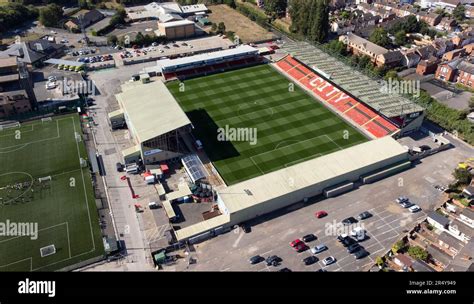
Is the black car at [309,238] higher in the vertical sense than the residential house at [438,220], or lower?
lower

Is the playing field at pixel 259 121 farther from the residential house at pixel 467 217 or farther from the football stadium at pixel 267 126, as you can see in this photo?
the residential house at pixel 467 217

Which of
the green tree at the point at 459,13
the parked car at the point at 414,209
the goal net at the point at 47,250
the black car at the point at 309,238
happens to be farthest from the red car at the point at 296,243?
the green tree at the point at 459,13

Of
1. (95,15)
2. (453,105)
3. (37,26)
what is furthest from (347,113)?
(37,26)

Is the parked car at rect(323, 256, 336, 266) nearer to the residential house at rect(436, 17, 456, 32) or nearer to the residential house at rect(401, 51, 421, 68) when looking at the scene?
the residential house at rect(401, 51, 421, 68)

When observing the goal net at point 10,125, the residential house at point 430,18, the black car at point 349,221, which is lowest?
the black car at point 349,221
